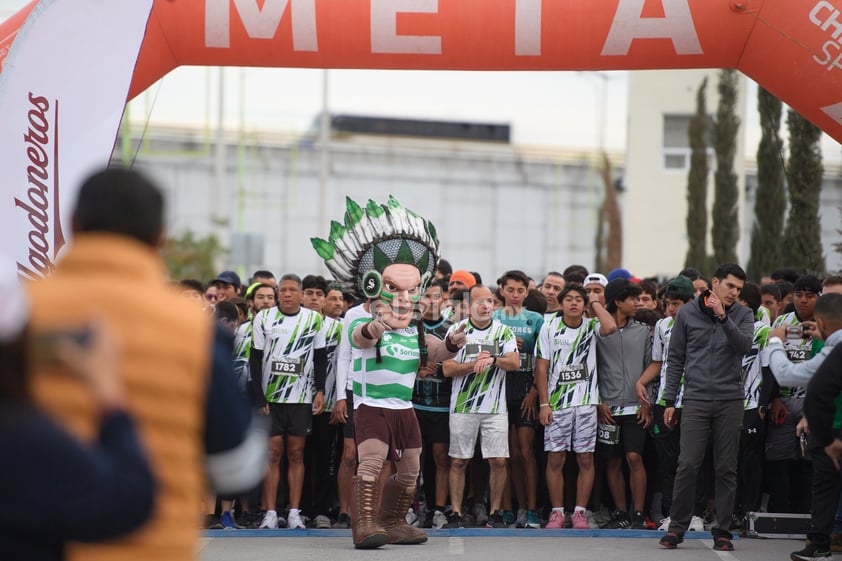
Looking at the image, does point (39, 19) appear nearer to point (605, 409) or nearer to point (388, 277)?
point (388, 277)

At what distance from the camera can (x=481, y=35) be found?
29.7ft

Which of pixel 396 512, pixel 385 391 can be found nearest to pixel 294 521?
pixel 396 512

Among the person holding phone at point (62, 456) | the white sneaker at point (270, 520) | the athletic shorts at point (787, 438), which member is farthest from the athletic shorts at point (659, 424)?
the person holding phone at point (62, 456)

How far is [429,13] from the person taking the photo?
9031 millimetres

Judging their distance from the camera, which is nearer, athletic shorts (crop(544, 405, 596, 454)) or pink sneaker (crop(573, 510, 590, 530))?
pink sneaker (crop(573, 510, 590, 530))

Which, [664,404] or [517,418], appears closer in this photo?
[664,404]

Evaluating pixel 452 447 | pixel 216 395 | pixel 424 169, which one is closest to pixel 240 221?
pixel 424 169

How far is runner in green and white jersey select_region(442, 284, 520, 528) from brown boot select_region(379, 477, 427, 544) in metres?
1.29

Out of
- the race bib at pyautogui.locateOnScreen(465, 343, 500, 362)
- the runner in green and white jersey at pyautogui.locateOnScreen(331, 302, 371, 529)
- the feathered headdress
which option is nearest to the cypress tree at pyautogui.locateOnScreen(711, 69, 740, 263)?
the race bib at pyautogui.locateOnScreen(465, 343, 500, 362)

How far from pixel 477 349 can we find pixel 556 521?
1590mm

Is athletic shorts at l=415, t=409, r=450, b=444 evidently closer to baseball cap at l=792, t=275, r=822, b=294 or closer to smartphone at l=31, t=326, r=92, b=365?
baseball cap at l=792, t=275, r=822, b=294

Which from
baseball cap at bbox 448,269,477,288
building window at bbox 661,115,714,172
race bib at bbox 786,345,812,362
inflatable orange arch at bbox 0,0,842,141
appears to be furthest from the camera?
building window at bbox 661,115,714,172

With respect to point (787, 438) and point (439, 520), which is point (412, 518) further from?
point (787, 438)

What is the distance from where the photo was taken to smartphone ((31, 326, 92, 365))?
2.69 metres
